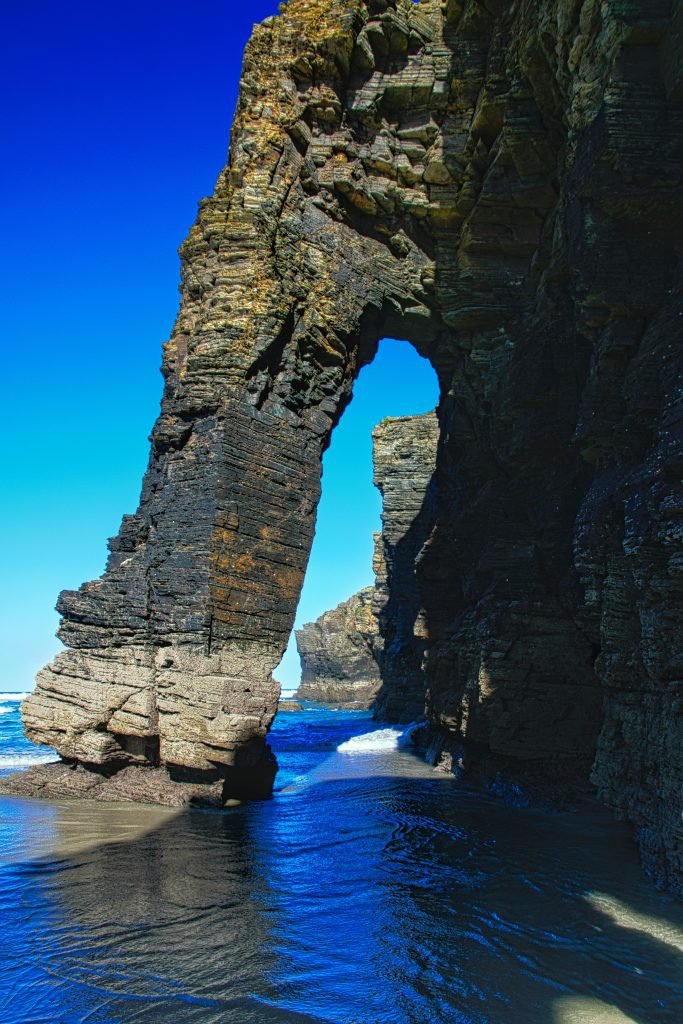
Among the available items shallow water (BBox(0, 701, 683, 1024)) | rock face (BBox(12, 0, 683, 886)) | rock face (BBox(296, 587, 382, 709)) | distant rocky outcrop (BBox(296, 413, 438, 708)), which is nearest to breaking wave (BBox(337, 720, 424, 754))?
distant rocky outcrop (BBox(296, 413, 438, 708))

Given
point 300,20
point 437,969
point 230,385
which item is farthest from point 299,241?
point 437,969

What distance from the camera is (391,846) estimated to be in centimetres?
948

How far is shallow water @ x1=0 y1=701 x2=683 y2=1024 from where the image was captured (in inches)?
193

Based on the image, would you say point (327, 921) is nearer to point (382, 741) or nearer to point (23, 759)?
point (23, 759)

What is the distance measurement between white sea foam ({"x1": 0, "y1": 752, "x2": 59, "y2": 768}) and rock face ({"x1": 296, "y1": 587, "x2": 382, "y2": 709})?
163 ft

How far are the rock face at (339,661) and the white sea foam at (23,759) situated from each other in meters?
49.7

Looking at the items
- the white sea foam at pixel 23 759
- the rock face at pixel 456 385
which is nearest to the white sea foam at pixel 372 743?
the rock face at pixel 456 385

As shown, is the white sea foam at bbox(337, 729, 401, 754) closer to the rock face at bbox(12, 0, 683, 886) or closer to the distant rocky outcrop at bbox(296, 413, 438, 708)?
the distant rocky outcrop at bbox(296, 413, 438, 708)

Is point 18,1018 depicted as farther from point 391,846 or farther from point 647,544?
point 647,544

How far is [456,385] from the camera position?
16859 millimetres

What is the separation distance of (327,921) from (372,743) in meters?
19.3

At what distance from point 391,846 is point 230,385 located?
8.83m

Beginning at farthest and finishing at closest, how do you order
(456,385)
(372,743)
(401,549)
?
(401,549) < (372,743) < (456,385)

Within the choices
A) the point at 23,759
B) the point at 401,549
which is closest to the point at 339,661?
the point at 401,549
